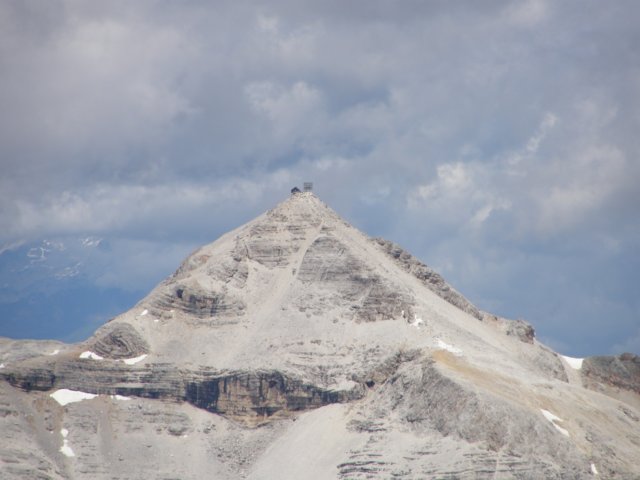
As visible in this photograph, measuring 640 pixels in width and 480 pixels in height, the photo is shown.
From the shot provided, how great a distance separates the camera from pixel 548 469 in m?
197

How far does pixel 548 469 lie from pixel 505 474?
545 centimetres

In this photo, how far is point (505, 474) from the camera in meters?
196

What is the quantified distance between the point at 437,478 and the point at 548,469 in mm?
13403

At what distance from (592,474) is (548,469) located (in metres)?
6.32

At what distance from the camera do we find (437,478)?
650 ft

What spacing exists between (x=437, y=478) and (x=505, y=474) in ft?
27.1

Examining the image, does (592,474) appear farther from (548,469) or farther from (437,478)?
(437,478)

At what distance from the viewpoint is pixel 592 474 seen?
19975 cm

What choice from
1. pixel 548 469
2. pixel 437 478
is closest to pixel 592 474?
pixel 548 469
